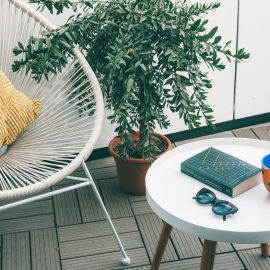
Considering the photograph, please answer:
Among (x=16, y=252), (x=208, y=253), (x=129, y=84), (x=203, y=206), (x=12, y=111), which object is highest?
(x=129, y=84)

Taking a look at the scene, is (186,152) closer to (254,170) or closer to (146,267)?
(254,170)

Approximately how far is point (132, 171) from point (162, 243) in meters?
0.64

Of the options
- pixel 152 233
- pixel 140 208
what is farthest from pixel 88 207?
pixel 152 233

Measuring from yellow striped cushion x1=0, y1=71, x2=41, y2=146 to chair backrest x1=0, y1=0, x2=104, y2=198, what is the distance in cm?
6

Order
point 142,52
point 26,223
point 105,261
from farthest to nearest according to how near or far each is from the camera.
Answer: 1. point 26,223
2. point 105,261
3. point 142,52

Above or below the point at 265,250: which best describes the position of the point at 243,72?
above

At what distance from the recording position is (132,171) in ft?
8.16

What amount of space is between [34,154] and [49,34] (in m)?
0.46

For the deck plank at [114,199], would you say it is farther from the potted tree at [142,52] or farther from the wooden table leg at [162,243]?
the wooden table leg at [162,243]

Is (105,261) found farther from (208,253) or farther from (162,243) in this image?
(208,253)

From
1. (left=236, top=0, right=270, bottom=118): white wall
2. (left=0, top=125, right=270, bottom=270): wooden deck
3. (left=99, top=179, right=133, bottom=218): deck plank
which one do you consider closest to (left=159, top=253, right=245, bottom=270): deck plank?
(left=0, top=125, right=270, bottom=270): wooden deck

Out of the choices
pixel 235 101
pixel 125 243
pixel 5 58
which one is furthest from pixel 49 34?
pixel 235 101

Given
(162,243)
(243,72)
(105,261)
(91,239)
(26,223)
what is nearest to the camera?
(162,243)

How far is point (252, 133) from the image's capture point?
3.09 m
